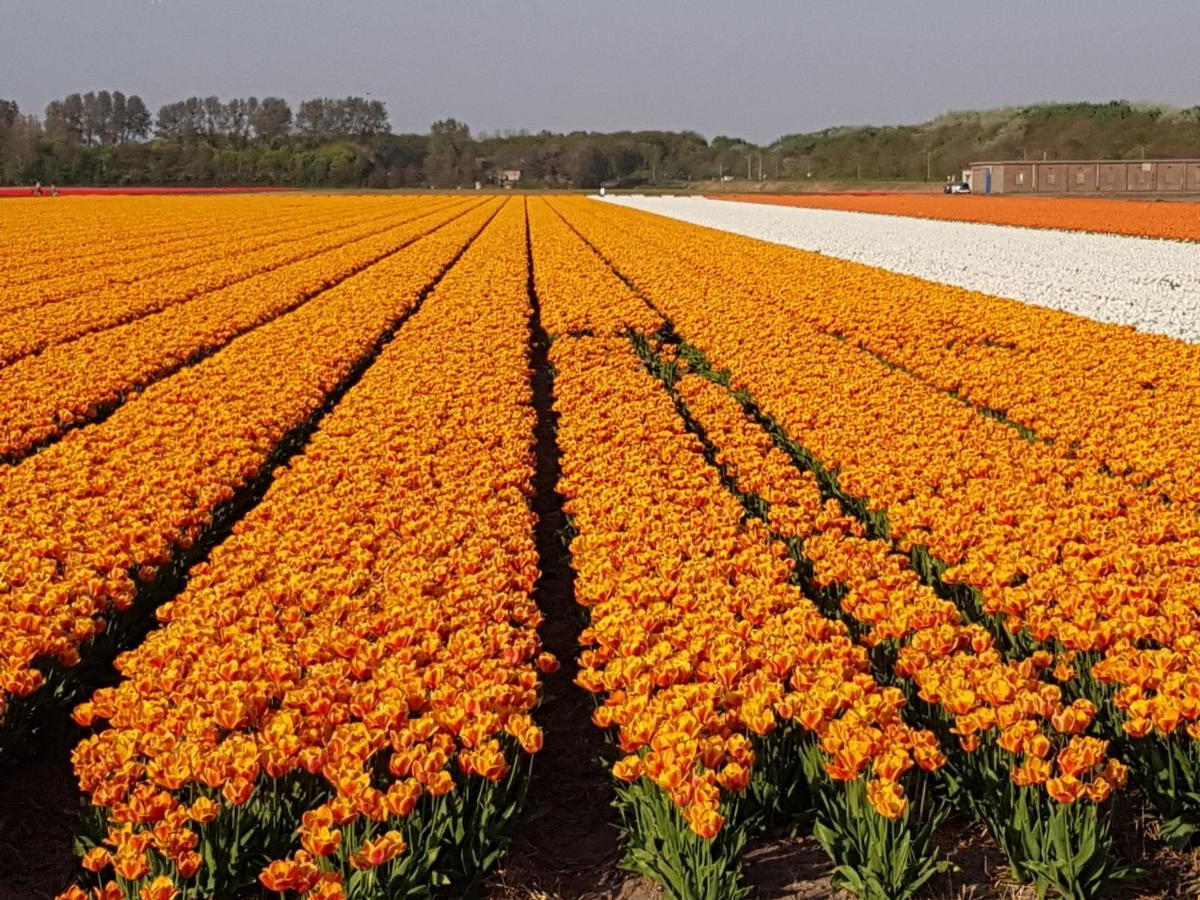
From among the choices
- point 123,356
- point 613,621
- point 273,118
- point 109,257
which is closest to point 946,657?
point 613,621

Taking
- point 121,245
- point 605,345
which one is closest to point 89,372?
point 605,345

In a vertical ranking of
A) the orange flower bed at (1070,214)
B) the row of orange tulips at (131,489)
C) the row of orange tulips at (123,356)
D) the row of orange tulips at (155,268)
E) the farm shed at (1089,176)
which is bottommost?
the row of orange tulips at (131,489)

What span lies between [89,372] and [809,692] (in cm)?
987

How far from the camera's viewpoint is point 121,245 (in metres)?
31.9

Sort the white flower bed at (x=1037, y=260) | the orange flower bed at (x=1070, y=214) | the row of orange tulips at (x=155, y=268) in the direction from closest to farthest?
the white flower bed at (x=1037, y=260)
the row of orange tulips at (x=155, y=268)
the orange flower bed at (x=1070, y=214)

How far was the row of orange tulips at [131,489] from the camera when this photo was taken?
525cm

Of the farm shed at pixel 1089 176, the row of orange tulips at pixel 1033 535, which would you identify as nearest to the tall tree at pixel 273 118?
the farm shed at pixel 1089 176

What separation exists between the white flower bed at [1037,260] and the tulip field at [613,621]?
7.11 meters

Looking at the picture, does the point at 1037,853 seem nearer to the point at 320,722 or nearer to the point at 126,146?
the point at 320,722

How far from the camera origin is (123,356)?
13.2 meters

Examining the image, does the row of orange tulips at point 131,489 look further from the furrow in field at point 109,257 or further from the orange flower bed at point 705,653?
the furrow in field at point 109,257

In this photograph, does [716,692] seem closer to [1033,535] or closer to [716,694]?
[716,694]

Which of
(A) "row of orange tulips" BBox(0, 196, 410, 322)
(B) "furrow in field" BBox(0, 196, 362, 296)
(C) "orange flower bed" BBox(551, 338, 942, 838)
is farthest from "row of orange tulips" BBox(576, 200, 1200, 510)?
(B) "furrow in field" BBox(0, 196, 362, 296)

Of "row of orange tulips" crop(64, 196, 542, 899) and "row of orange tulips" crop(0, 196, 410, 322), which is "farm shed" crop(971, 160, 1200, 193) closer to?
"row of orange tulips" crop(0, 196, 410, 322)
